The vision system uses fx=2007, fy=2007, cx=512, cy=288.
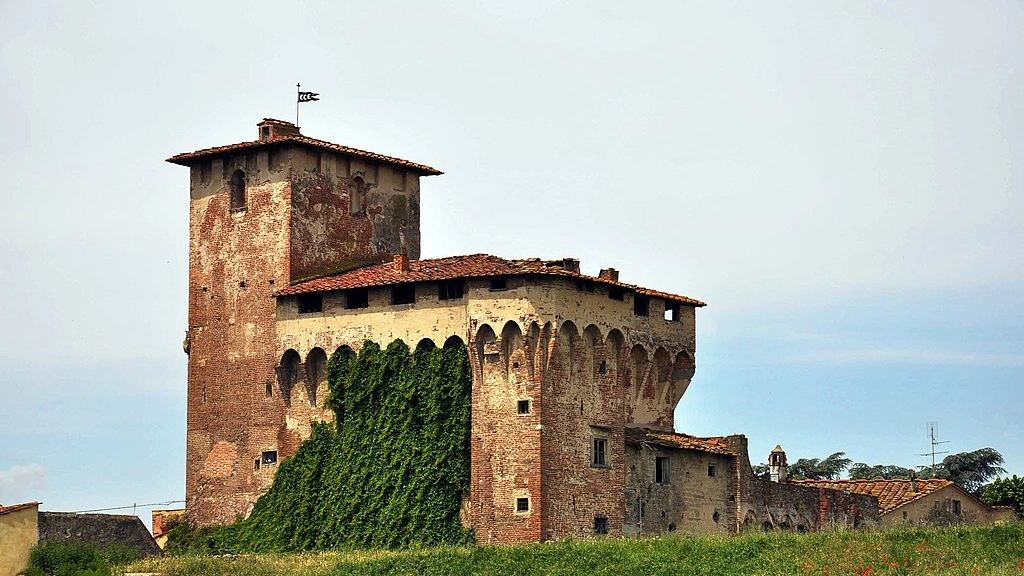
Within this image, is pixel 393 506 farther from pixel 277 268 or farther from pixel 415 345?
pixel 277 268

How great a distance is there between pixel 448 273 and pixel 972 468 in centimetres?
4941

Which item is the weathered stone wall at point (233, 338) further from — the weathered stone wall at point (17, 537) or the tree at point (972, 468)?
the tree at point (972, 468)

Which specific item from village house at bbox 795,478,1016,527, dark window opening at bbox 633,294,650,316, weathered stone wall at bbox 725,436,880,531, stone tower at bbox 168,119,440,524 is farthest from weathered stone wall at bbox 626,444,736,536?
stone tower at bbox 168,119,440,524

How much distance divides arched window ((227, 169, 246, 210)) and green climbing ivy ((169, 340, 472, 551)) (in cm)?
654

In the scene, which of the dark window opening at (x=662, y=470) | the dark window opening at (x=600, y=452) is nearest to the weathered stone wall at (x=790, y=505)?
the dark window opening at (x=662, y=470)

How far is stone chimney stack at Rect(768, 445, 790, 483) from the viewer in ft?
205

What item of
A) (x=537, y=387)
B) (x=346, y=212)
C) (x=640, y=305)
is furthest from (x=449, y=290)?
(x=346, y=212)

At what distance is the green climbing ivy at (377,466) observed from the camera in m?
53.7

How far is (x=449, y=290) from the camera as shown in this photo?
5519cm

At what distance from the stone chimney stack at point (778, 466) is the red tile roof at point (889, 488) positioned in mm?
2496

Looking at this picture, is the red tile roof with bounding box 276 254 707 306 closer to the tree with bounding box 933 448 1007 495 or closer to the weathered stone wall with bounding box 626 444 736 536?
the weathered stone wall with bounding box 626 444 736 536

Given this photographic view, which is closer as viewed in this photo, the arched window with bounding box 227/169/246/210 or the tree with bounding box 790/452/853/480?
the arched window with bounding box 227/169/246/210

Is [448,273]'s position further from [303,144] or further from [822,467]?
[822,467]

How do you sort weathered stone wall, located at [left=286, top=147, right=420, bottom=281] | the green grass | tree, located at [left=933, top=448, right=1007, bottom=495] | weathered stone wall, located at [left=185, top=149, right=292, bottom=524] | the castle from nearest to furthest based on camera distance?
the green grass
the castle
weathered stone wall, located at [left=185, top=149, right=292, bottom=524]
weathered stone wall, located at [left=286, top=147, right=420, bottom=281]
tree, located at [left=933, top=448, right=1007, bottom=495]
